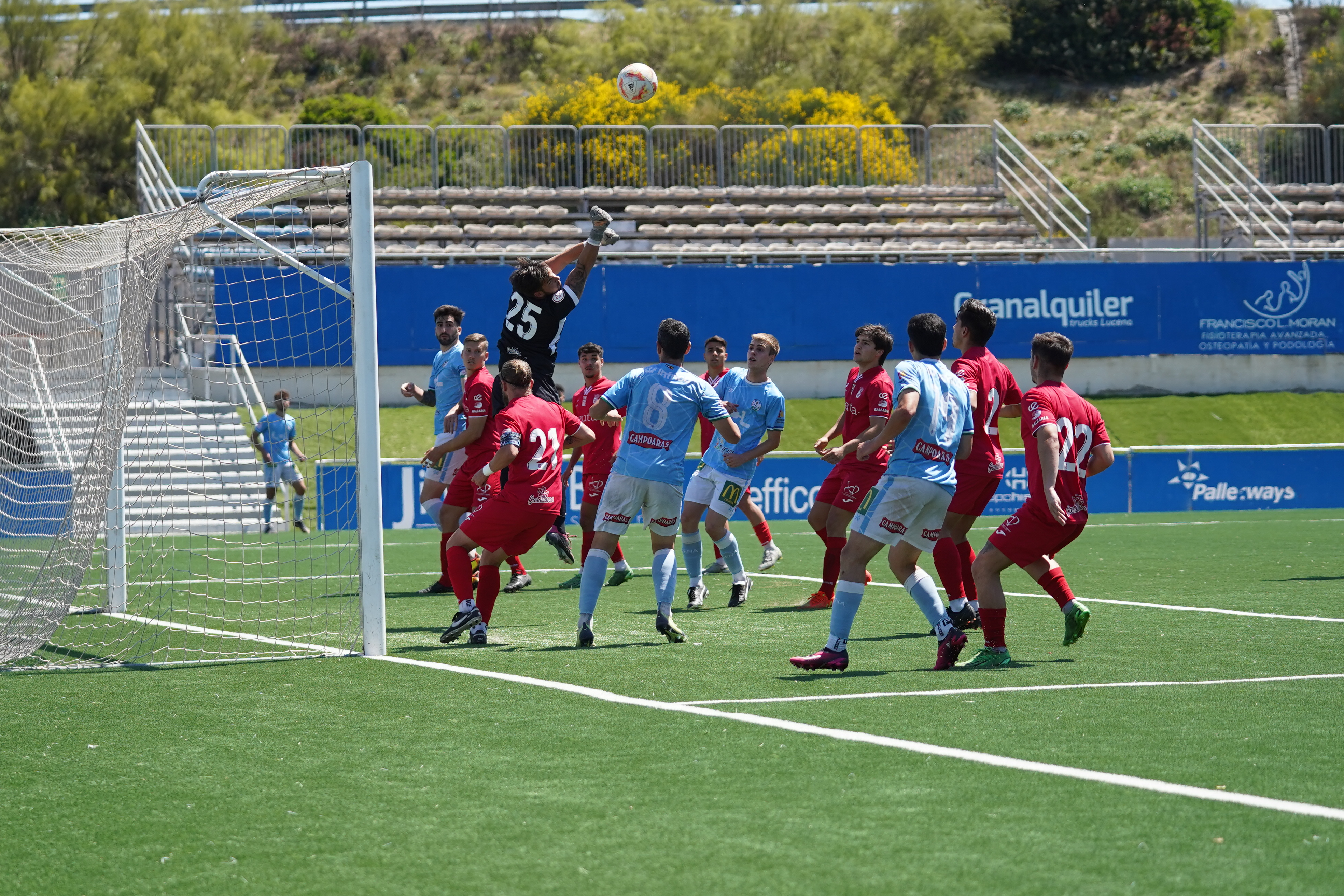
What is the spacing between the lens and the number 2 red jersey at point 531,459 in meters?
8.38

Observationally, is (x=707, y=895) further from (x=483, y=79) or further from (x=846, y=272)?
(x=483, y=79)

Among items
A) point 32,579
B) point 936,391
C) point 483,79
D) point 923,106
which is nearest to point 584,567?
point 936,391

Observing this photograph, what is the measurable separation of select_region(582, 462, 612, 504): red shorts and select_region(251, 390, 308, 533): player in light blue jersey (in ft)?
27.4

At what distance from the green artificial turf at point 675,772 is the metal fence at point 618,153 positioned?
74.3 feet

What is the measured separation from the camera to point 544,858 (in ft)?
13.4

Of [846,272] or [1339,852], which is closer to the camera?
[1339,852]

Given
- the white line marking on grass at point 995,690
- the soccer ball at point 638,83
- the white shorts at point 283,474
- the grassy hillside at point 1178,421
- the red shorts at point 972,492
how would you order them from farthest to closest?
the grassy hillside at point 1178,421
the white shorts at point 283,474
the soccer ball at point 638,83
the red shorts at point 972,492
the white line marking on grass at point 995,690

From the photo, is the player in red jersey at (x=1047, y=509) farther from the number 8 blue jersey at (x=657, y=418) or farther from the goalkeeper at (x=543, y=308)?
the goalkeeper at (x=543, y=308)

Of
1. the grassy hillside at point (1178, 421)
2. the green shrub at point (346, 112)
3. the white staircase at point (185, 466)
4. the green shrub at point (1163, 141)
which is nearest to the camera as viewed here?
the white staircase at point (185, 466)

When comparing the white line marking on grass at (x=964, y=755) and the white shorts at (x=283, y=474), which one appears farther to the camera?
the white shorts at (x=283, y=474)

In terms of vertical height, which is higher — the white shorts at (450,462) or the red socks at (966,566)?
the white shorts at (450,462)

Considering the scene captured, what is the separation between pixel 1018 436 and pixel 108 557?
20255 mm

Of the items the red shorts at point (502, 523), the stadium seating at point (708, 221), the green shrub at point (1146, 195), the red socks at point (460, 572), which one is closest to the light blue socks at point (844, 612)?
the red shorts at point (502, 523)

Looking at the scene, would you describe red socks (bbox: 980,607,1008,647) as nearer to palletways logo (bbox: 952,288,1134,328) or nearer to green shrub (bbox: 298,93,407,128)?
palletways logo (bbox: 952,288,1134,328)
